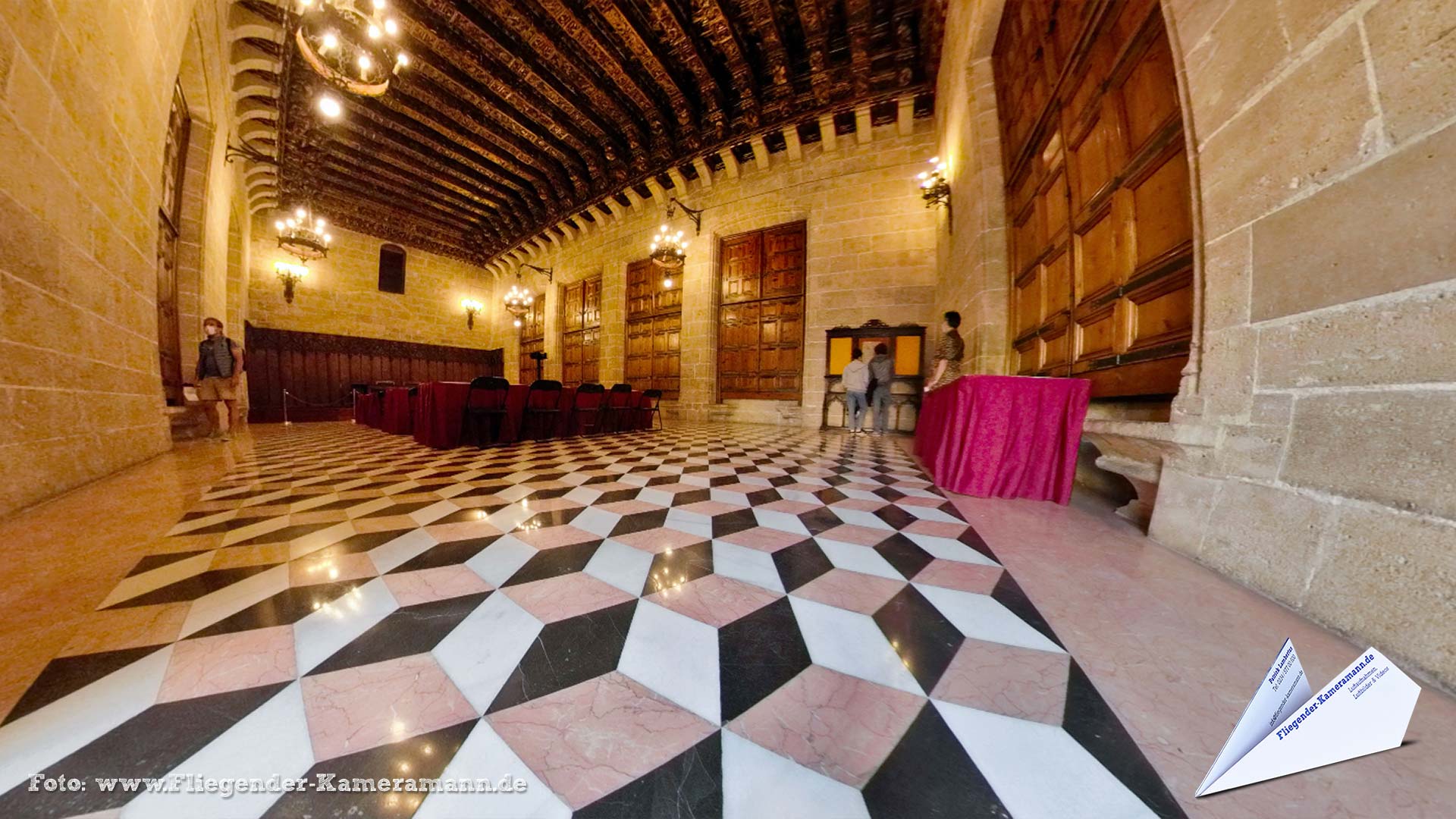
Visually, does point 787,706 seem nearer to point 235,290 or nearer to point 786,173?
point 786,173

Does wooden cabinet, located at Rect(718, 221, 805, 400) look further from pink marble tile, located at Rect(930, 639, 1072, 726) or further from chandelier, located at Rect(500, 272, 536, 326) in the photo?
chandelier, located at Rect(500, 272, 536, 326)

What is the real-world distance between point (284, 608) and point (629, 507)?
121cm

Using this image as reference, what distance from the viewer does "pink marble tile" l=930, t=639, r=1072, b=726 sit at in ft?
2.62

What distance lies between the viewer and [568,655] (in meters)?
0.94

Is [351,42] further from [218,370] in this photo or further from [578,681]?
[578,681]

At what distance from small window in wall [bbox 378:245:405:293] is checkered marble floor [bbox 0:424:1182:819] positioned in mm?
11225

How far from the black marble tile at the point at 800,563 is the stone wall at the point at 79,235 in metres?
3.38

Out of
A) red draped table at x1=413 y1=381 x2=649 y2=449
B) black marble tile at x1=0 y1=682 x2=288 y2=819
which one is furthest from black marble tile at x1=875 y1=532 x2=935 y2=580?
red draped table at x1=413 y1=381 x2=649 y2=449

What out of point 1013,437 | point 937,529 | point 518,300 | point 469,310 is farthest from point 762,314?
point 469,310

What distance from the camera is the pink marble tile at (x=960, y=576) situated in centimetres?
129

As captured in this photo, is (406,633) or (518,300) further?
(518,300)

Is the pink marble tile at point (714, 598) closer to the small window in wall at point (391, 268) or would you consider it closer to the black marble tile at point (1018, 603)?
the black marble tile at point (1018, 603)

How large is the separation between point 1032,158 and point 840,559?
4053 mm

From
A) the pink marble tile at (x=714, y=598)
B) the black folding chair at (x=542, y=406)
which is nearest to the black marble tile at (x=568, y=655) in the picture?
the pink marble tile at (x=714, y=598)
